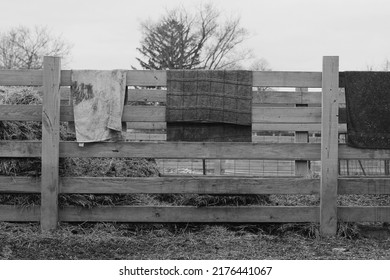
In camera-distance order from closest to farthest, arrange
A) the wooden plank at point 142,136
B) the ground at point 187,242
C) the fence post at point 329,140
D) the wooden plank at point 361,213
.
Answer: the ground at point 187,242 → the fence post at point 329,140 → the wooden plank at point 361,213 → the wooden plank at point 142,136

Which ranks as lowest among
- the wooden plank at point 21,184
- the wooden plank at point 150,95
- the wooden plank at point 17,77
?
the wooden plank at point 21,184

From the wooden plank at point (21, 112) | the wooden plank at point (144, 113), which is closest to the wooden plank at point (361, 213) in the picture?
the wooden plank at point (144, 113)

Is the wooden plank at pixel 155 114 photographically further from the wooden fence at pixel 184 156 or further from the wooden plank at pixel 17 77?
the wooden plank at pixel 17 77

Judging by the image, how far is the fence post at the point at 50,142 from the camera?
5.98 meters

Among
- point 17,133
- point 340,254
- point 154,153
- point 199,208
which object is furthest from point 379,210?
point 17,133

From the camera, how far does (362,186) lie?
6086 millimetres

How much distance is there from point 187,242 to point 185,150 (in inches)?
42.2

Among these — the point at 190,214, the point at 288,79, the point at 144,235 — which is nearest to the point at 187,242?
the point at 190,214

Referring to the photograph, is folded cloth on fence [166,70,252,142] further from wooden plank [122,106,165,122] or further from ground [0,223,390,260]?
ground [0,223,390,260]

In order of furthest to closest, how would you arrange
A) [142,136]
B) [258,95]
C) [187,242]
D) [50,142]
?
[142,136] < [258,95] < [50,142] < [187,242]

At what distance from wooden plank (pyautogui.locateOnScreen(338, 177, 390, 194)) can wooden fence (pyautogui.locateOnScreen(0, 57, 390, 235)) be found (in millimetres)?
11

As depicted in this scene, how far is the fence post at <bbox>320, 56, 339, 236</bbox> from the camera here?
5.96 metres

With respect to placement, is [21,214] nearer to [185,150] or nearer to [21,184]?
[21,184]

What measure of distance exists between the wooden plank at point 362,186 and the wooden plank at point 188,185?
31 centimetres
